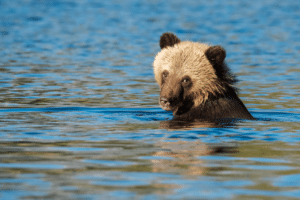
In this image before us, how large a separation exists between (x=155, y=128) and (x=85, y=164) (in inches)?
115

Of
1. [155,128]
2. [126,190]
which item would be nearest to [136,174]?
[126,190]

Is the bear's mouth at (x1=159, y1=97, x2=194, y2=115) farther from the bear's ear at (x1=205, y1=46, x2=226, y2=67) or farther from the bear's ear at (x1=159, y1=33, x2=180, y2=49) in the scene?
the bear's ear at (x1=159, y1=33, x2=180, y2=49)

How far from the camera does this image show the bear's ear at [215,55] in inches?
388

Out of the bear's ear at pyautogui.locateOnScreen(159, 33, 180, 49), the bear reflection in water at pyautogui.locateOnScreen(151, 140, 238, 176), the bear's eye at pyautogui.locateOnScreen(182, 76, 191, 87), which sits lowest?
the bear reflection in water at pyautogui.locateOnScreen(151, 140, 238, 176)

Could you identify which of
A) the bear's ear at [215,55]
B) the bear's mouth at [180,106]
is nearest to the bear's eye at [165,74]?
the bear's mouth at [180,106]

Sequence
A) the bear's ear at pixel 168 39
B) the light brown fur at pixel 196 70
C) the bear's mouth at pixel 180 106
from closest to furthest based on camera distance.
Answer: the bear's mouth at pixel 180 106
the light brown fur at pixel 196 70
the bear's ear at pixel 168 39

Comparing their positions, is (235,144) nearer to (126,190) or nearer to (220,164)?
(220,164)

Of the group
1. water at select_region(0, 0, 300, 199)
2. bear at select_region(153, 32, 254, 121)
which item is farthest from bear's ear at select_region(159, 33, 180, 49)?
water at select_region(0, 0, 300, 199)

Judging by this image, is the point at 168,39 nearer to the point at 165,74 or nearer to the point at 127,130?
the point at 165,74

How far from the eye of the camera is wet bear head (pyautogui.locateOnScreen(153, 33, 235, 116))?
991 centimetres

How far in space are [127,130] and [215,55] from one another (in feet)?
7.11

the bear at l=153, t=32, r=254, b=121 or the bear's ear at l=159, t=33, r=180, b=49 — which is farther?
the bear's ear at l=159, t=33, r=180, b=49

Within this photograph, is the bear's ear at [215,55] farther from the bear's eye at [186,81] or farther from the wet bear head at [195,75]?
the bear's eye at [186,81]


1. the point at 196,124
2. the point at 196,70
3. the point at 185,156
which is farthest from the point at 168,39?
the point at 185,156
